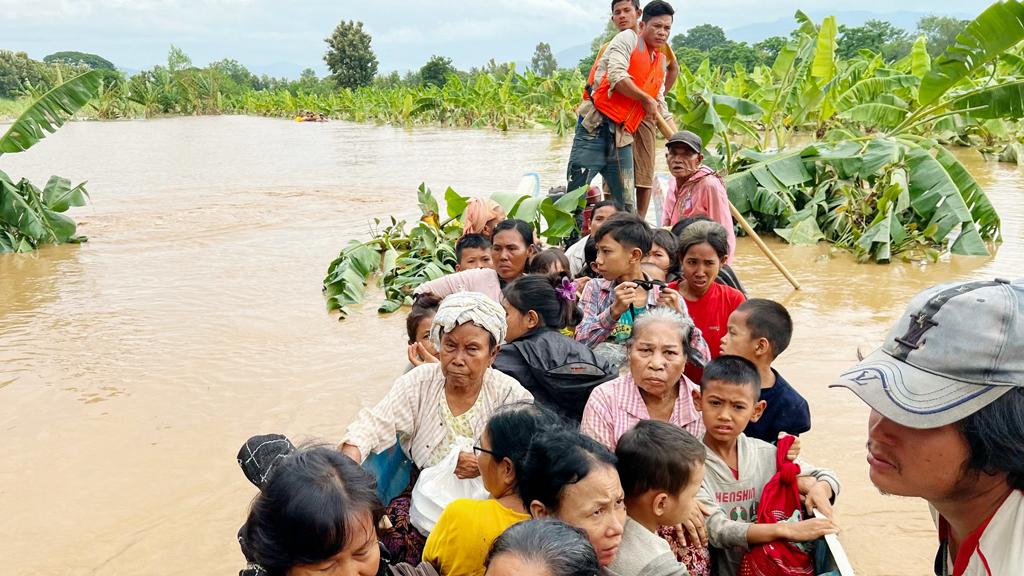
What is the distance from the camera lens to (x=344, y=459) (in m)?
1.95

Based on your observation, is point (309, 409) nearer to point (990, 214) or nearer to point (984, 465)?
point (984, 465)

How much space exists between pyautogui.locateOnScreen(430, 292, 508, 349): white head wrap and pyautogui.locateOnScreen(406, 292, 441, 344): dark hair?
869mm

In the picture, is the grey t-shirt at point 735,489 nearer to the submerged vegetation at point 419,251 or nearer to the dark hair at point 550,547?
the dark hair at point 550,547

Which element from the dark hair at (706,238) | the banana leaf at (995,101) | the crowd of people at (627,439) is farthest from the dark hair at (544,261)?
the banana leaf at (995,101)

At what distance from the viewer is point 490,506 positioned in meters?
2.05

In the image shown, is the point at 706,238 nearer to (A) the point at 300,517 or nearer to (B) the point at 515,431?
(B) the point at 515,431

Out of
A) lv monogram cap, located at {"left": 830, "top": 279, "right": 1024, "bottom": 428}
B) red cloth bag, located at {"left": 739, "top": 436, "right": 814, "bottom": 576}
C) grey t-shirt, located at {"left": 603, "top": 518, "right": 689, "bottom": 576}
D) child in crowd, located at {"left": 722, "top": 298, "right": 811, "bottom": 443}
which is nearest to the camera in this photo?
lv monogram cap, located at {"left": 830, "top": 279, "right": 1024, "bottom": 428}

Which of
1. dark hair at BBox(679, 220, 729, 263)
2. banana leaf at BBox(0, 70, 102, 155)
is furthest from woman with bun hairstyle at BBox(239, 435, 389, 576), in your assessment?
banana leaf at BBox(0, 70, 102, 155)

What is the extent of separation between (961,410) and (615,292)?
222cm

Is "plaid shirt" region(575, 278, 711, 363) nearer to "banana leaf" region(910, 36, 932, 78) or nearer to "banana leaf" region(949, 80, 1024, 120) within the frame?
"banana leaf" region(949, 80, 1024, 120)

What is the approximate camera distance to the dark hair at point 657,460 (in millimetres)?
2158

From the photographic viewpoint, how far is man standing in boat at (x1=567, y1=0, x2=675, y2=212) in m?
5.82

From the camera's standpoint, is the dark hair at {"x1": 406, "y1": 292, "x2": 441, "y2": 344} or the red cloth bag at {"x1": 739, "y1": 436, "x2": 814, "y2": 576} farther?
the dark hair at {"x1": 406, "y1": 292, "x2": 441, "y2": 344}

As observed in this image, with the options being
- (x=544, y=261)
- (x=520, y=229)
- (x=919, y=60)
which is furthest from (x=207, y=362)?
(x=919, y=60)
